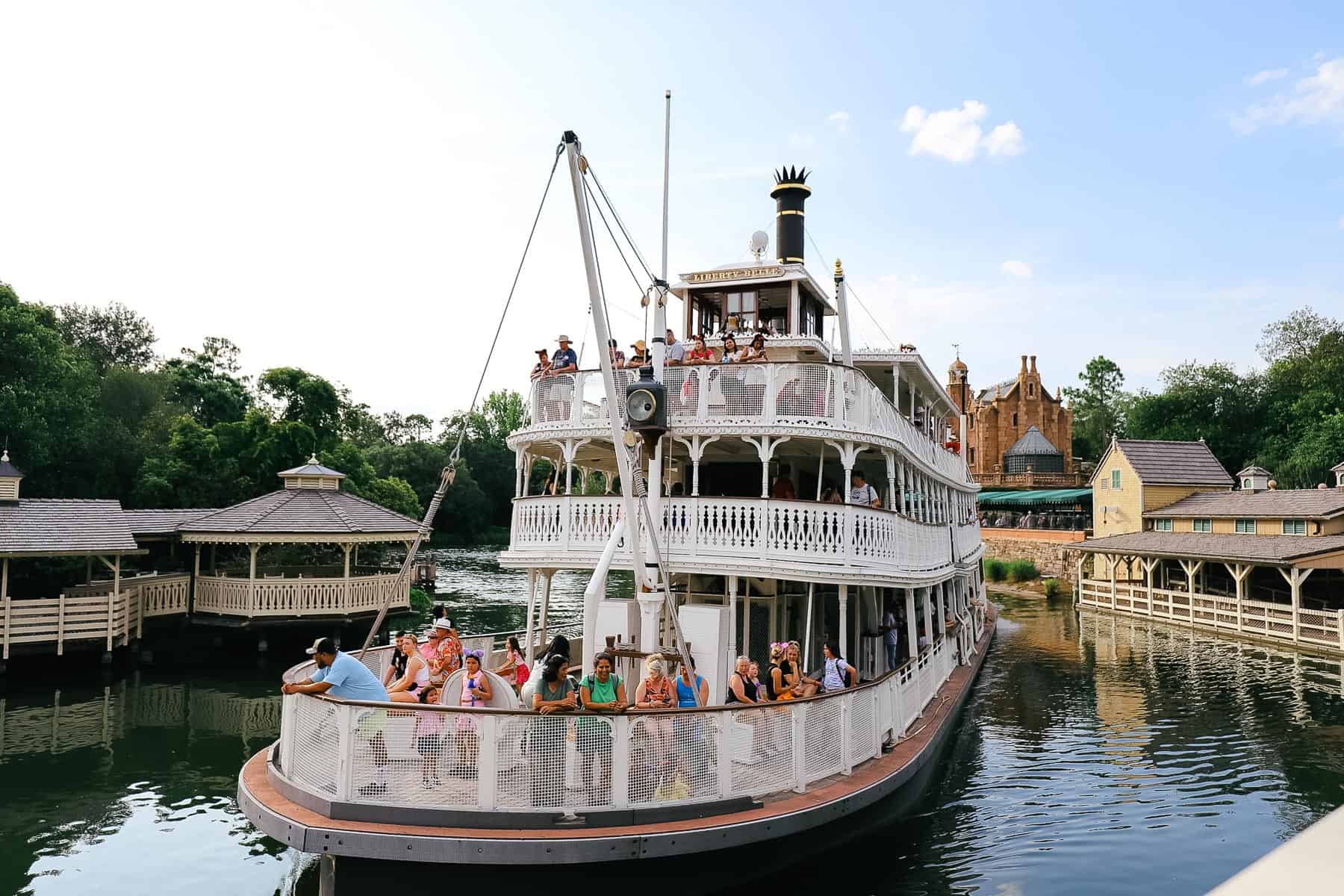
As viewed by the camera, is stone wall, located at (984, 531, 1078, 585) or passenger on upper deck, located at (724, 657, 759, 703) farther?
stone wall, located at (984, 531, 1078, 585)

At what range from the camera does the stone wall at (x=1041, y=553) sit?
161 ft

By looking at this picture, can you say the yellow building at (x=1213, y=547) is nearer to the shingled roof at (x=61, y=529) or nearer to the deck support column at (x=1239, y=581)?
the deck support column at (x=1239, y=581)

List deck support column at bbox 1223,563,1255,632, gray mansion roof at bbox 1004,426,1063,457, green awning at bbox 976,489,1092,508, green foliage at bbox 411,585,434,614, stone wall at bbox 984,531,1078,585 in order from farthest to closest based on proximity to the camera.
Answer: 1. gray mansion roof at bbox 1004,426,1063,457
2. green awning at bbox 976,489,1092,508
3. stone wall at bbox 984,531,1078,585
4. green foliage at bbox 411,585,434,614
5. deck support column at bbox 1223,563,1255,632

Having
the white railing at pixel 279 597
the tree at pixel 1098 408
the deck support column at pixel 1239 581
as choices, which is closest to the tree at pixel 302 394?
the white railing at pixel 279 597

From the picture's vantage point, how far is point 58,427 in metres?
38.9

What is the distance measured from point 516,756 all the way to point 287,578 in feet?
71.5

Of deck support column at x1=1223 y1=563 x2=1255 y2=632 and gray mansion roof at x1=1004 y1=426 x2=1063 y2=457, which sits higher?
gray mansion roof at x1=1004 y1=426 x2=1063 y2=457

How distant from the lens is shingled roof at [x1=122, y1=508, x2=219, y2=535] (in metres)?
26.8

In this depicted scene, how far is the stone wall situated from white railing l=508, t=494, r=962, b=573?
114 ft

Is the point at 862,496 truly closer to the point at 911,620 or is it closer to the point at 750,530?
the point at 750,530

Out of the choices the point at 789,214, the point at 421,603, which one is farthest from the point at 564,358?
the point at 421,603

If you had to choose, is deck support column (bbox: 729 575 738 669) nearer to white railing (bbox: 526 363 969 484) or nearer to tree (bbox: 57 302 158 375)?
white railing (bbox: 526 363 969 484)

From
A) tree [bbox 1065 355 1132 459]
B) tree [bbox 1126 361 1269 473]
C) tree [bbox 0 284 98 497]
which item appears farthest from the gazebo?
tree [bbox 1065 355 1132 459]

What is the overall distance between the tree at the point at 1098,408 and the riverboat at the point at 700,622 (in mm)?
79769
